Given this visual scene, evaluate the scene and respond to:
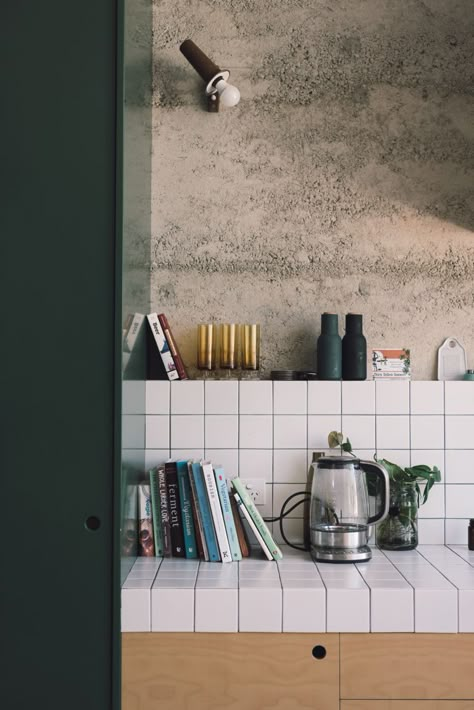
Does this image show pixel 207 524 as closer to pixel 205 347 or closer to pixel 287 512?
pixel 287 512

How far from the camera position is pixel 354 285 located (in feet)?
8.84

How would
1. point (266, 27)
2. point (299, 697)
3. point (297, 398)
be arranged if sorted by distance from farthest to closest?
point (266, 27) < point (297, 398) < point (299, 697)

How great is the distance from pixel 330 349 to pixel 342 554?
67 centimetres

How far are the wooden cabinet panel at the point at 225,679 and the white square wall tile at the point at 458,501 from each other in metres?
0.80

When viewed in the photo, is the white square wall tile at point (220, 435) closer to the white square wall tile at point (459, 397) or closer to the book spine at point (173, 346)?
the book spine at point (173, 346)

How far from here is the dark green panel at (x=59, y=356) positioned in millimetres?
1959

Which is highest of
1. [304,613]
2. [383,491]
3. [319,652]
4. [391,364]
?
[391,364]

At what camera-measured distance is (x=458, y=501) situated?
8.43 ft

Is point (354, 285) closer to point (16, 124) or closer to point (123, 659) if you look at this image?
point (16, 124)

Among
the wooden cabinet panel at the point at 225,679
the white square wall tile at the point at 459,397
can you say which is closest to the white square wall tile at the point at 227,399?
the white square wall tile at the point at 459,397

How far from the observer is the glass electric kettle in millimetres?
2266

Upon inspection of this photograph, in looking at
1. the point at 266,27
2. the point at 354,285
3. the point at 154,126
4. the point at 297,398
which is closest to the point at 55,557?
the point at 297,398

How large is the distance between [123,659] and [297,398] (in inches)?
39.7

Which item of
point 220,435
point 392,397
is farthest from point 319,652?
point 392,397
